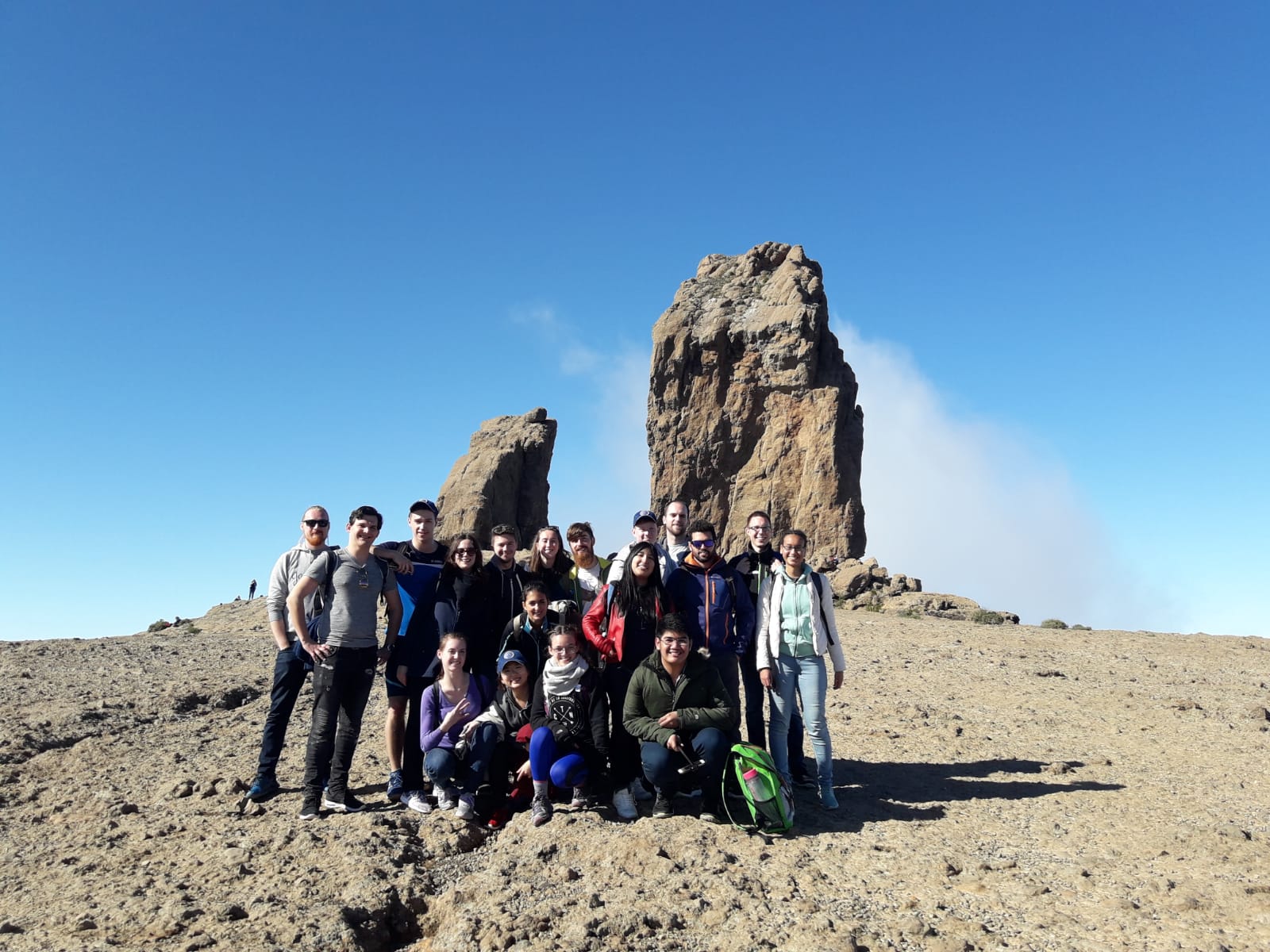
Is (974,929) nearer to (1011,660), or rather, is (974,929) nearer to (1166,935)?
(1166,935)

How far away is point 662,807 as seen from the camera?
17.2 feet

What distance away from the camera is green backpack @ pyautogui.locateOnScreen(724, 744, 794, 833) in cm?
505

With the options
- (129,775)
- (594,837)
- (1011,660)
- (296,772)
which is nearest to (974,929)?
(594,837)

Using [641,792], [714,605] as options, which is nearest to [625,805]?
[641,792]

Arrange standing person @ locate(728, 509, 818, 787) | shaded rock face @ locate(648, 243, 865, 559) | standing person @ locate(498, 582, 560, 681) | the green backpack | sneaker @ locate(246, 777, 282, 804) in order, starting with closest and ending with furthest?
the green backpack → standing person @ locate(498, 582, 560, 681) → sneaker @ locate(246, 777, 282, 804) → standing person @ locate(728, 509, 818, 787) → shaded rock face @ locate(648, 243, 865, 559)

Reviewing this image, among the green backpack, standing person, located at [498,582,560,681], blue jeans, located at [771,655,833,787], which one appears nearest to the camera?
the green backpack

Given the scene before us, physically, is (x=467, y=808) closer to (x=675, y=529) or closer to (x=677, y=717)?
(x=677, y=717)

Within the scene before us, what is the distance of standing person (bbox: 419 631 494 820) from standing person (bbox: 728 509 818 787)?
75.1 inches

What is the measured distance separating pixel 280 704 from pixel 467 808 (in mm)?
1612

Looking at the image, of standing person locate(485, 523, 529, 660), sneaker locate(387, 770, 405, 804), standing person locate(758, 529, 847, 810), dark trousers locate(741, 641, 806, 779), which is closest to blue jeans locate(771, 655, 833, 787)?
standing person locate(758, 529, 847, 810)

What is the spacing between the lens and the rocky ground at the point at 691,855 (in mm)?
3998

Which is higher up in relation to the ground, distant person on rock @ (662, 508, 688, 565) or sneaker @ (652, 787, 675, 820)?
distant person on rock @ (662, 508, 688, 565)

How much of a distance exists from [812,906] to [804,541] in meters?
2.61

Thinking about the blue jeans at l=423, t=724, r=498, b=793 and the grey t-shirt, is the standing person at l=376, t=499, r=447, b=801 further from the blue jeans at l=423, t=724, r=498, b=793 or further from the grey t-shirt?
the blue jeans at l=423, t=724, r=498, b=793
